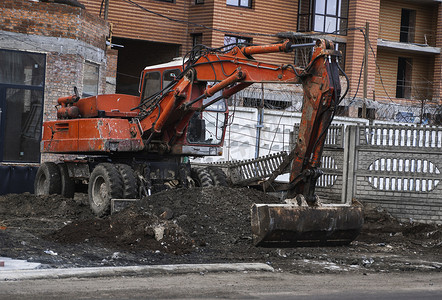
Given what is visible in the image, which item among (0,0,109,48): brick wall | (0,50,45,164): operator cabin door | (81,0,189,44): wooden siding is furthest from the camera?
(81,0,189,44): wooden siding

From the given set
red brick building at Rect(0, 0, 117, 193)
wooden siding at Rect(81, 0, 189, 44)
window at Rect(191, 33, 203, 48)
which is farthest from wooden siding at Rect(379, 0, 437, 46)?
red brick building at Rect(0, 0, 117, 193)

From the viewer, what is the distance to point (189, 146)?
17.8 meters

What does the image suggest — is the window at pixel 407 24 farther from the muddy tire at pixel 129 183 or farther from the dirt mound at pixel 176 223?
the muddy tire at pixel 129 183

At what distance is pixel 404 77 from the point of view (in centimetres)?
4750

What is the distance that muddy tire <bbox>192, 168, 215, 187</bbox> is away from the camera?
17.9m

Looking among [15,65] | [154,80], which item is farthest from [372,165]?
[15,65]

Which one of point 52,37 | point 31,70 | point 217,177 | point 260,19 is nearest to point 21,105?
point 31,70

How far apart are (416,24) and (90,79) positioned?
28.5m

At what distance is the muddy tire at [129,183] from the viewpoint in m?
16.6

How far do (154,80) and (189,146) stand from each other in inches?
77.1

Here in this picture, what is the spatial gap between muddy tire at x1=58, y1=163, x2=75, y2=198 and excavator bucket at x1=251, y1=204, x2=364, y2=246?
8.47m

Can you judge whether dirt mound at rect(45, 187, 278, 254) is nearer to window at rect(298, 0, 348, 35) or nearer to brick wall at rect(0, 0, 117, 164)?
brick wall at rect(0, 0, 117, 164)

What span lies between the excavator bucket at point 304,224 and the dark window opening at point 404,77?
35020mm

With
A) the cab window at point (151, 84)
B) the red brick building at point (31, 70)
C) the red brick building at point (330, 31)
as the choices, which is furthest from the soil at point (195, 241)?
the red brick building at point (330, 31)
